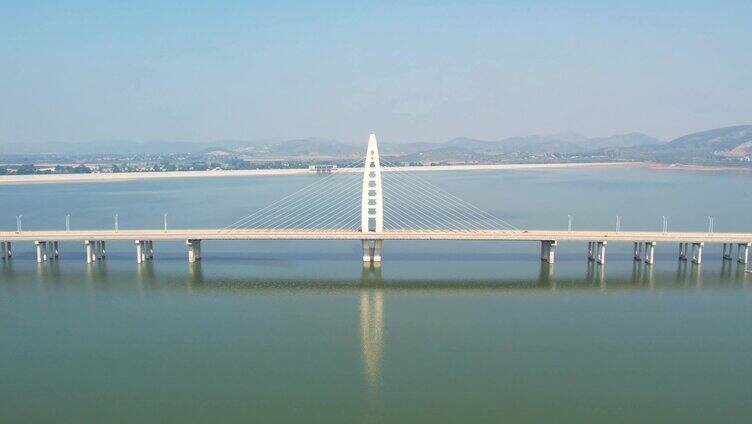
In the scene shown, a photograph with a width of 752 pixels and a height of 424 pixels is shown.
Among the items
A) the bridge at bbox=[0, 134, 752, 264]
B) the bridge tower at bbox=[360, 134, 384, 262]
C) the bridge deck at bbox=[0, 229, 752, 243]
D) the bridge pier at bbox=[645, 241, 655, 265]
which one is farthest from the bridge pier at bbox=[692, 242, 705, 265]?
the bridge tower at bbox=[360, 134, 384, 262]

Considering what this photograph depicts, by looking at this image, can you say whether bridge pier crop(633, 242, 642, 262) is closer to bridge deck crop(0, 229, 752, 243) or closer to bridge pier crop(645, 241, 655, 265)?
bridge pier crop(645, 241, 655, 265)

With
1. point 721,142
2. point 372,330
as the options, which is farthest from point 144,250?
point 721,142

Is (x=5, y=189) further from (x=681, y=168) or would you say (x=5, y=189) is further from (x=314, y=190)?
(x=681, y=168)

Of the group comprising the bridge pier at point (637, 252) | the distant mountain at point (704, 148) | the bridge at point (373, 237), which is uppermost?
the distant mountain at point (704, 148)

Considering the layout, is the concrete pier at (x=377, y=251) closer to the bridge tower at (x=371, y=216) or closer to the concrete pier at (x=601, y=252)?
the bridge tower at (x=371, y=216)

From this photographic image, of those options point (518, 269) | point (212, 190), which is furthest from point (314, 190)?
point (518, 269)

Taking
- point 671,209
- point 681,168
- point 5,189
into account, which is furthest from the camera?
point 681,168

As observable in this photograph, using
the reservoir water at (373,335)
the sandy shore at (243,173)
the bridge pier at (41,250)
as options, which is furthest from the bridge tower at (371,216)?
the sandy shore at (243,173)
